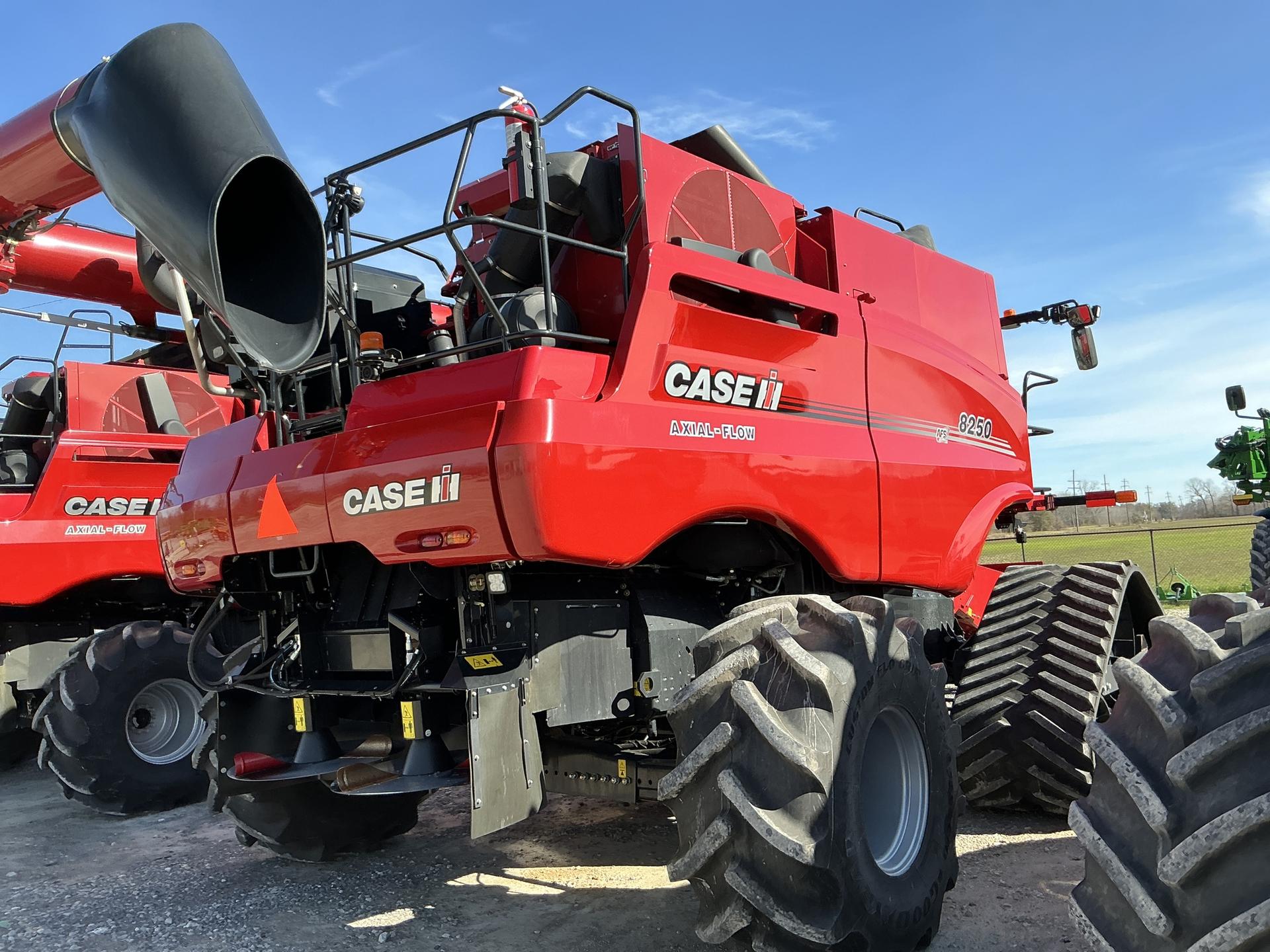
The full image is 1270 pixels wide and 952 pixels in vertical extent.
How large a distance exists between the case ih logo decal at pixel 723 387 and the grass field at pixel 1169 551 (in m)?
11.8

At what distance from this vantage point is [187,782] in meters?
7.05

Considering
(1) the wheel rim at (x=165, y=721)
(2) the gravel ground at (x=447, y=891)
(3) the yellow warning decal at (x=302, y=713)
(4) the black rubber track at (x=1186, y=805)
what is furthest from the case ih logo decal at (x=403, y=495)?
(1) the wheel rim at (x=165, y=721)

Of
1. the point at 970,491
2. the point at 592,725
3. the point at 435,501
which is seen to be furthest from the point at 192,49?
the point at 970,491

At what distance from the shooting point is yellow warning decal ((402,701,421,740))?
3896mm

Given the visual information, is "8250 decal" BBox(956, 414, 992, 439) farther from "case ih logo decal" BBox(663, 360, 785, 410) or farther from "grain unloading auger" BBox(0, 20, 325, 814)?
"grain unloading auger" BBox(0, 20, 325, 814)

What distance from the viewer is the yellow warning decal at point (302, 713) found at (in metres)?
4.34

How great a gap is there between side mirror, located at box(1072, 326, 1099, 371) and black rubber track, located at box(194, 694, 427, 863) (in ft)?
15.5

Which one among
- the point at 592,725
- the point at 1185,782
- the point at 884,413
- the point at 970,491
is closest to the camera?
the point at 1185,782

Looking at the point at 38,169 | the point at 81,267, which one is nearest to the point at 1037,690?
the point at 38,169

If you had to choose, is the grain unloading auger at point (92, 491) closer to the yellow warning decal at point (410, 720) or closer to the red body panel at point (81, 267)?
the red body panel at point (81, 267)

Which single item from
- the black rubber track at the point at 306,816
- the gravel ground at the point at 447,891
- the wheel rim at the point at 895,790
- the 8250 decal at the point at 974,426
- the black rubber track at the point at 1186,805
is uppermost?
the 8250 decal at the point at 974,426

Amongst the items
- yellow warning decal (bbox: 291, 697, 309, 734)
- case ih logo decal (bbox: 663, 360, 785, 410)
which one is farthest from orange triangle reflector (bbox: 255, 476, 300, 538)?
case ih logo decal (bbox: 663, 360, 785, 410)

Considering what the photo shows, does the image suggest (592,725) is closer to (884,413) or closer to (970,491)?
(884,413)

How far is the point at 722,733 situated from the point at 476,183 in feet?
11.6
